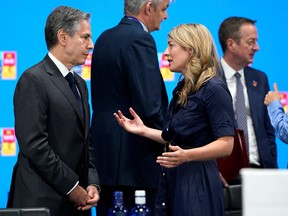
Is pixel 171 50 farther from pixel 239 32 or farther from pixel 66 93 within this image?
pixel 239 32

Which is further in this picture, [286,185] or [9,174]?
[9,174]

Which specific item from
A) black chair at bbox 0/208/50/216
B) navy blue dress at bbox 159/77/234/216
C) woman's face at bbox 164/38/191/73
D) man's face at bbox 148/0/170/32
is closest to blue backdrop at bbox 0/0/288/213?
man's face at bbox 148/0/170/32

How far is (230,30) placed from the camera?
183 inches

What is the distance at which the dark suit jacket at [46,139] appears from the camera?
275 cm

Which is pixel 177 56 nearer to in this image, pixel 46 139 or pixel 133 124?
pixel 133 124

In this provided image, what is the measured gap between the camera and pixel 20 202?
2.80m

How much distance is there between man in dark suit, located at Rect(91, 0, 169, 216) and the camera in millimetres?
3346

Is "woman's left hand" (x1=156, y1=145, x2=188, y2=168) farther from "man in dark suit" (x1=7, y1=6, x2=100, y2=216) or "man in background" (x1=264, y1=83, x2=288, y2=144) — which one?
"man in background" (x1=264, y1=83, x2=288, y2=144)

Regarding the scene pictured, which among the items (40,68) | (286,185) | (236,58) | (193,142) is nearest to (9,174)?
(236,58)

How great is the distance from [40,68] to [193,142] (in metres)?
0.78

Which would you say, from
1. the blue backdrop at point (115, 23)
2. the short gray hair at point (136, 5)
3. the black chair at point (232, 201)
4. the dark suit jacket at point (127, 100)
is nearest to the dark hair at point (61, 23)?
the dark suit jacket at point (127, 100)

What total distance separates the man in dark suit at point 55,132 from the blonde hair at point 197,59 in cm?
52

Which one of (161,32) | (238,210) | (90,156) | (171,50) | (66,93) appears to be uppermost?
(161,32)

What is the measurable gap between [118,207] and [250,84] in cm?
172
